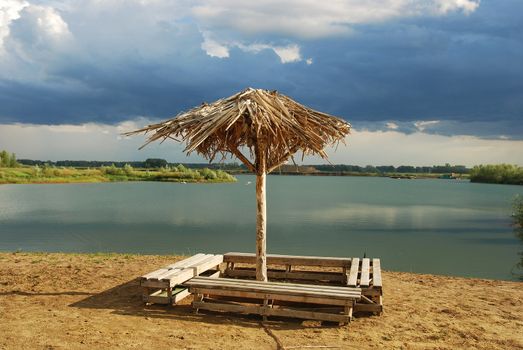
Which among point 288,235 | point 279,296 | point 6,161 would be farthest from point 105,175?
point 279,296

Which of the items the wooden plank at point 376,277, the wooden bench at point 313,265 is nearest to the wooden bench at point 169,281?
the wooden bench at point 313,265

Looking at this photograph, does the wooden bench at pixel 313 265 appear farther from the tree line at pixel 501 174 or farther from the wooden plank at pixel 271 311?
the tree line at pixel 501 174

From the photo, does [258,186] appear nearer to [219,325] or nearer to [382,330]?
[219,325]

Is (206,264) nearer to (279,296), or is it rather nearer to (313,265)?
(313,265)

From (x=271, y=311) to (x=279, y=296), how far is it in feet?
0.74

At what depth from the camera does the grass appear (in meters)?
73.1

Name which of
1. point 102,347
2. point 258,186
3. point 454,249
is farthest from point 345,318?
point 454,249

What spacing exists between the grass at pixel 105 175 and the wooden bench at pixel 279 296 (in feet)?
235

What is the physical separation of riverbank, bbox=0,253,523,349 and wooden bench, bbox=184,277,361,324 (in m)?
0.14

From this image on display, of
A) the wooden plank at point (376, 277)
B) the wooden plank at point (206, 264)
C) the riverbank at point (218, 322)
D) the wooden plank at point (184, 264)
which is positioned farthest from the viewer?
the wooden plank at point (206, 264)

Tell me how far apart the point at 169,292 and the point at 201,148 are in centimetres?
253

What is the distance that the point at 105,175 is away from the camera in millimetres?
87062

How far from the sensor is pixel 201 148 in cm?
826

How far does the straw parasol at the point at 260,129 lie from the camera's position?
702cm
